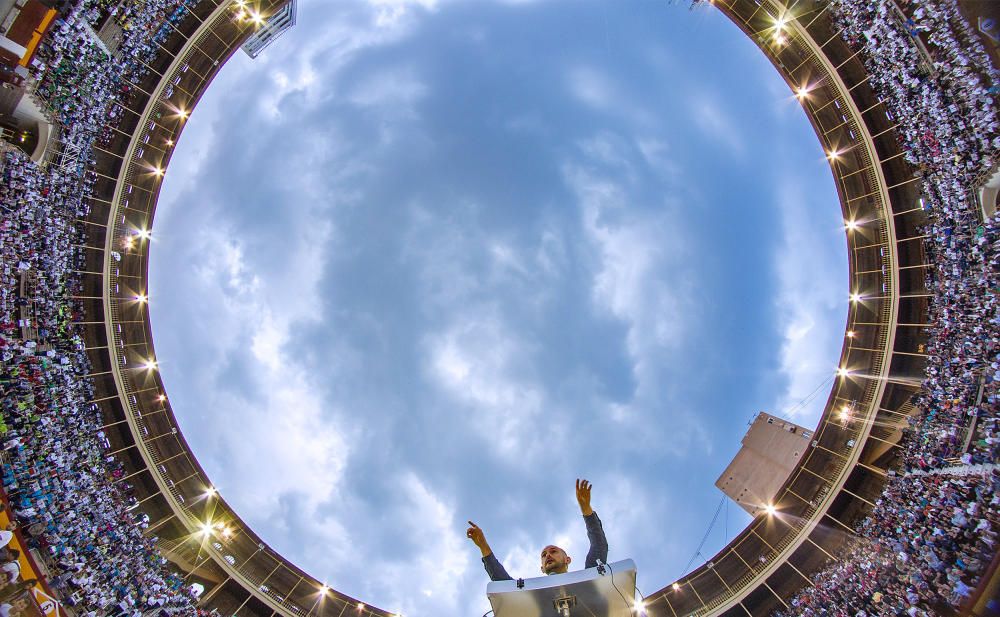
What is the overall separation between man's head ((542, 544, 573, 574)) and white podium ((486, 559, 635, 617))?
7.29ft

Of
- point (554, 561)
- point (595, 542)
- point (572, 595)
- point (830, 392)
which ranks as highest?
point (830, 392)

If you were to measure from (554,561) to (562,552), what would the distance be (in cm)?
31

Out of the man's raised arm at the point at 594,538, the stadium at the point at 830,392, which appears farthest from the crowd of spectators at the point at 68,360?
the man's raised arm at the point at 594,538

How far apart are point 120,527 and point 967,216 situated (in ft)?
127

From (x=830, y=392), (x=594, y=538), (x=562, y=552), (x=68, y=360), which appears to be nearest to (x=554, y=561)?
(x=562, y=552)

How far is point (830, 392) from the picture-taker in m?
22.9

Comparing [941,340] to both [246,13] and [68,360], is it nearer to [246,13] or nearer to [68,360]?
[246,13]

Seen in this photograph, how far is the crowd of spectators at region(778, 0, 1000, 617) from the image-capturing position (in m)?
15.5

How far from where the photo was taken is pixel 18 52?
16688mm

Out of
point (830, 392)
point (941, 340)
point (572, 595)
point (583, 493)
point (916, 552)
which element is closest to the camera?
point (572, 595)

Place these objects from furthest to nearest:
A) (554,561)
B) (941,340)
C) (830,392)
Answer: (830,392)
(941,340)
(554,561)

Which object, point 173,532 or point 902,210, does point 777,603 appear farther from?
point 173,532

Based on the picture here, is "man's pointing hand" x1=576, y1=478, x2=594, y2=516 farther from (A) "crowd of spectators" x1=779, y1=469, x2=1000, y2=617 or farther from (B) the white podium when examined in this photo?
(A) "crowd of spectators" x1=779, y1=469, x2=1000, y2=617

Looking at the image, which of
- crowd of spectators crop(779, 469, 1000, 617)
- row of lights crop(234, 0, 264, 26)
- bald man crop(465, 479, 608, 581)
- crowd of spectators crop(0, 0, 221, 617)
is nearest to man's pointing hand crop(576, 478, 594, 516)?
bald man crop(465, 479, 608, 581)
